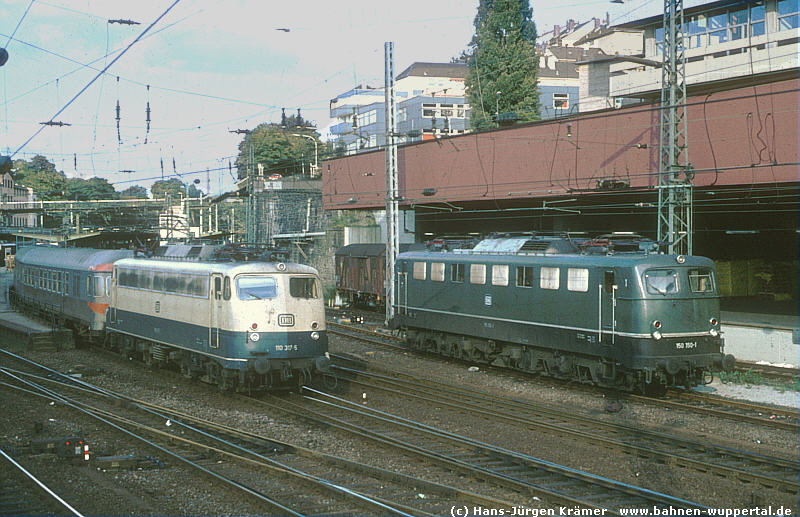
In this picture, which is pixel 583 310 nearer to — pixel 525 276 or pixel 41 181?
pixel 525 276

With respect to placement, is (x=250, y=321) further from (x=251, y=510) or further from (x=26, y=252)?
(x=26, y=252)

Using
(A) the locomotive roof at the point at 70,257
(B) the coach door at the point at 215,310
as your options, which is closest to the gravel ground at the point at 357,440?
(B) the coach door at the point at 215,310

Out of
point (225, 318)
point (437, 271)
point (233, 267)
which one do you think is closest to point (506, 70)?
point (437, 271)

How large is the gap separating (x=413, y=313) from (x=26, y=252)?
72.2 ft

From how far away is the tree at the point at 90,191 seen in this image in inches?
3460

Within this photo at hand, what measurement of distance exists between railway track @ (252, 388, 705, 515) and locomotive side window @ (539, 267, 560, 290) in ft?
18.4

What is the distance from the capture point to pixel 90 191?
3585 inches

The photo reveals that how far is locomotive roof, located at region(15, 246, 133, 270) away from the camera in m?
25.5

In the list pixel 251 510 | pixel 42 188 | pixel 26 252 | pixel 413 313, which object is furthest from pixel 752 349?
pixel 42 188

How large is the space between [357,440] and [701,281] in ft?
28.4

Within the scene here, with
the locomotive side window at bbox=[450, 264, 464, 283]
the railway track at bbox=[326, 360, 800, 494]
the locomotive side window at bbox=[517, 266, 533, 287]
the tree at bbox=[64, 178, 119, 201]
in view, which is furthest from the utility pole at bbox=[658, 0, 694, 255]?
the tree at bbox=[64, 178, 119, 201]

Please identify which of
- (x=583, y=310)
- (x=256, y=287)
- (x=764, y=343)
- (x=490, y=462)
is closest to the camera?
(x=490, y=462)

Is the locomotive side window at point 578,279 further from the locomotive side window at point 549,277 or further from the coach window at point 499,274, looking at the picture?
the coach window at point 499,274

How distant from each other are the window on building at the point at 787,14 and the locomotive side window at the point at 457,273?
75.2 feet
